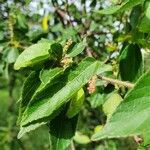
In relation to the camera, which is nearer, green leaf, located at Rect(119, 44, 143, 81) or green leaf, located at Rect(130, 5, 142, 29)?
green leaf, located at Rect(119, 44, 143, 81)

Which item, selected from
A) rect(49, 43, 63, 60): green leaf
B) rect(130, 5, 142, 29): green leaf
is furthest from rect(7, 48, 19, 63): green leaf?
rect(49, 43, 63, 60): green leaf

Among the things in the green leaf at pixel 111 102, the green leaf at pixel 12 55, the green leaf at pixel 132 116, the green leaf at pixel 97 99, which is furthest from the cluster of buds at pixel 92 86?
the green leaf at pixel 12 55

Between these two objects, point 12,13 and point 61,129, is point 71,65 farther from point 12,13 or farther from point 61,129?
point 12,13

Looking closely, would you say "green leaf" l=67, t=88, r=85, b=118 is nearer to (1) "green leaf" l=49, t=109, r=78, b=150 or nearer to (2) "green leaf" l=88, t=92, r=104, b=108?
(1) "green leaf" l=49, t=109, r=78, b=150

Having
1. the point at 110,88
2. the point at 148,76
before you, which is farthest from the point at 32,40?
the point at 148,76

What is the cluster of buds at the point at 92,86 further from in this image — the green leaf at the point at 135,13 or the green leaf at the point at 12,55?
the green leaf at the point at 12,55

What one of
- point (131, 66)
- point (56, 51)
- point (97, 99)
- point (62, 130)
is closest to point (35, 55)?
point (56, 51)
